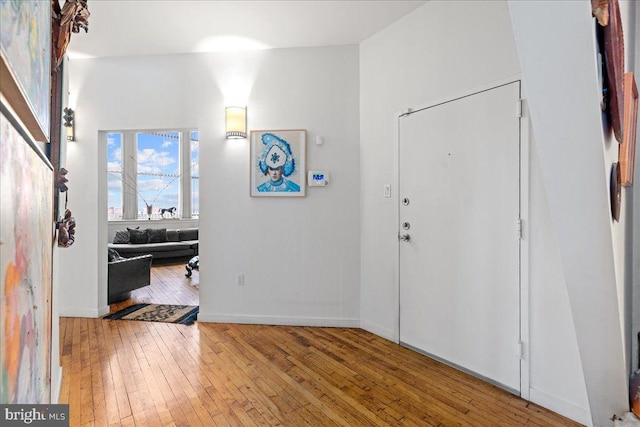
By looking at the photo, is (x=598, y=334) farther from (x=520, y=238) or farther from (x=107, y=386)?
(x=107, y=386)

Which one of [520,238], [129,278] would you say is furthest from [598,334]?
[129,278]

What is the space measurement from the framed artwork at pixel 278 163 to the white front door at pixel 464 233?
1072mm

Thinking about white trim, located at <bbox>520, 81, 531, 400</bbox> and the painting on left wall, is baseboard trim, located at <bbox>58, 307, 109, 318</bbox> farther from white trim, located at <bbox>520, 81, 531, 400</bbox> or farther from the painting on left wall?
white trim, located at <bbox>520, 81, 531, 400</bbox>

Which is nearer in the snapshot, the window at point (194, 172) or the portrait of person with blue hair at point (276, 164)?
the portrait of person with blue hair at point (276, 164)

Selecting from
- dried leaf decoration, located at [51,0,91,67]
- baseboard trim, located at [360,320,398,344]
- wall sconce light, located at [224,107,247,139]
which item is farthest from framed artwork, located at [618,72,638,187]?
wall sconce light, located at [224,107,247,139]

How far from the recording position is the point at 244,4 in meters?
2.70

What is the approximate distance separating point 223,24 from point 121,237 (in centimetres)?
543

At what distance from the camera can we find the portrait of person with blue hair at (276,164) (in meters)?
3.41

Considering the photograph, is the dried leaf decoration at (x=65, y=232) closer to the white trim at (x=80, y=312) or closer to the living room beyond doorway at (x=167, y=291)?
the white trim at (x=80, y=312)

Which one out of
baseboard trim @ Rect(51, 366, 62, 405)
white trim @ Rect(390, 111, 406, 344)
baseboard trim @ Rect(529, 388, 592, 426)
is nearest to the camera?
baseboard trim @ Rect(51, 366, 62, 405)

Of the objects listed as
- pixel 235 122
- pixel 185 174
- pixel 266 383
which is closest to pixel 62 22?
pixel 235 122

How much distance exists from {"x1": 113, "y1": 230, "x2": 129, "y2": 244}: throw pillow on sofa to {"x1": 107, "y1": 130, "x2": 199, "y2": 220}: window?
75 cm

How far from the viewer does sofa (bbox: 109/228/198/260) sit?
645 cm

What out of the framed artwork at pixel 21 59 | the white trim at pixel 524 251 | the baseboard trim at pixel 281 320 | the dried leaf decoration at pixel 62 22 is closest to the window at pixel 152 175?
the baseboard trim at pixel 281 320
